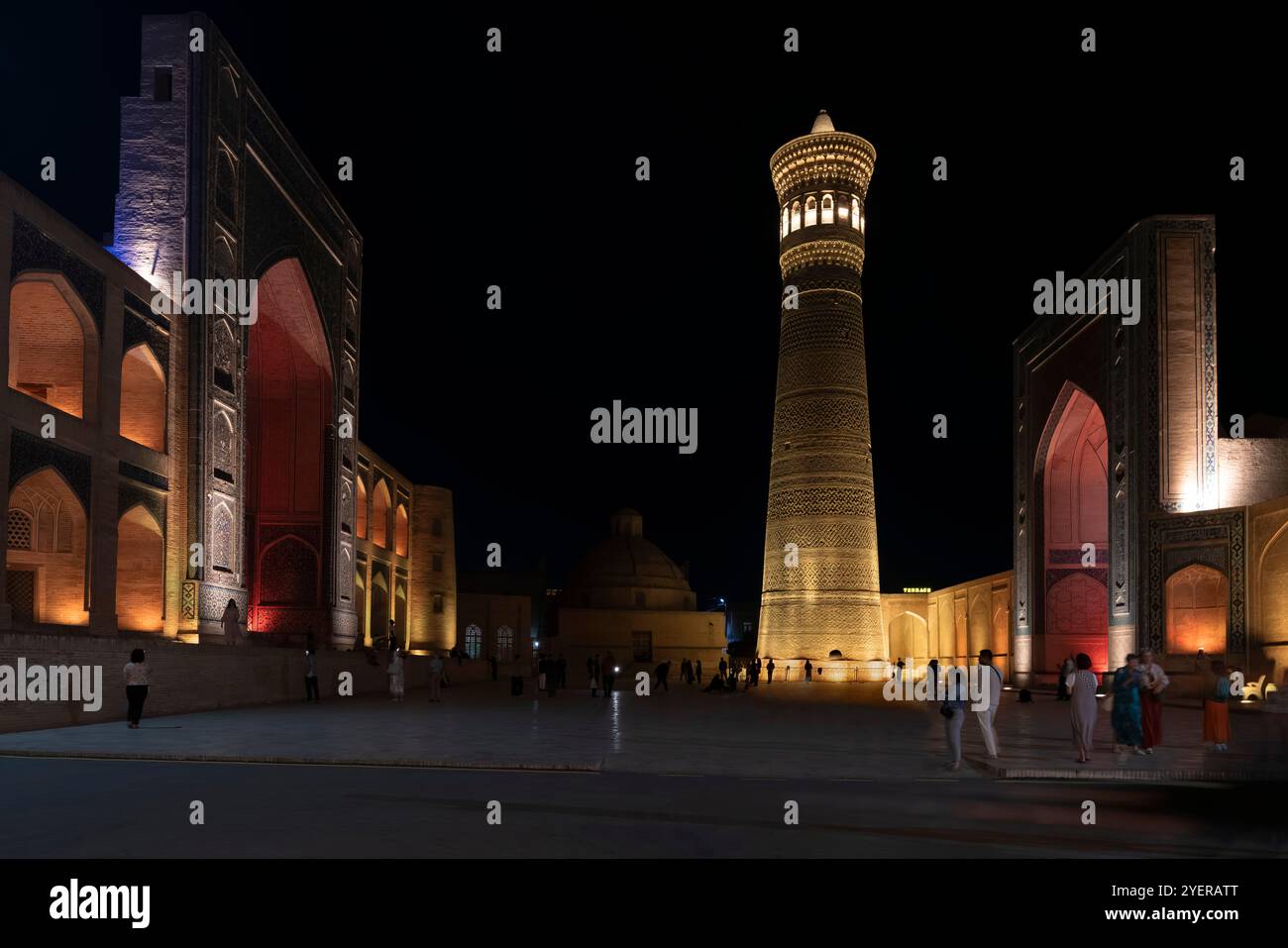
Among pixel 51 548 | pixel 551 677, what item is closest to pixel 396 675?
pixel 551 677

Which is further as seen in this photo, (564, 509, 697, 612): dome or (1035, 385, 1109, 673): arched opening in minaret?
(564, 509, 697, 612): dome

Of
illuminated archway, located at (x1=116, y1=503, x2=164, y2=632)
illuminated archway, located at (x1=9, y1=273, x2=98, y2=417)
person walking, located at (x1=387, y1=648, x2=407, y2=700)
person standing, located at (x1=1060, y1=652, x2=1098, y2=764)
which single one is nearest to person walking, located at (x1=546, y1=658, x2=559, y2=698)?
person walking, located at (x1=387, y1=648, x2=407, y2=700)

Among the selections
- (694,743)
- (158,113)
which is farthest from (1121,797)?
(158,113)

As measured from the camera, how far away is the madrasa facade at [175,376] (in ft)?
43.5

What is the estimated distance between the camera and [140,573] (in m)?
14.9

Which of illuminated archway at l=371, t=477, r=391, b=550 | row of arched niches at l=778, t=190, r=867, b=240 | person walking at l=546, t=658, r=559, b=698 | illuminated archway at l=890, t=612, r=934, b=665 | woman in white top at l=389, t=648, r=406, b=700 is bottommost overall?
illuminated archway at l=890, t=612, r=934, b=665

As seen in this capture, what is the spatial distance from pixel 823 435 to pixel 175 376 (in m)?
17.8

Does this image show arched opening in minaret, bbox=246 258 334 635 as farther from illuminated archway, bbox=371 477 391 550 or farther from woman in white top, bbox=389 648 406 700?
illuminated archway, bbox=371 477 391 550

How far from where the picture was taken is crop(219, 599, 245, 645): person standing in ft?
52.7

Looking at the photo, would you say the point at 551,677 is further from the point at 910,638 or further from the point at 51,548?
the point at 910,638

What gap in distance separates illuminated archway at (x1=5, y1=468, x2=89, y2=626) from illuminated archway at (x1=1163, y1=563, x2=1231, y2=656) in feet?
53.3

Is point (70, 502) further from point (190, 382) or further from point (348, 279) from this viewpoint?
point (348, 279)

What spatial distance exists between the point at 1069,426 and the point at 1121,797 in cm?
1978

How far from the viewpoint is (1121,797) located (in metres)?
6.56
